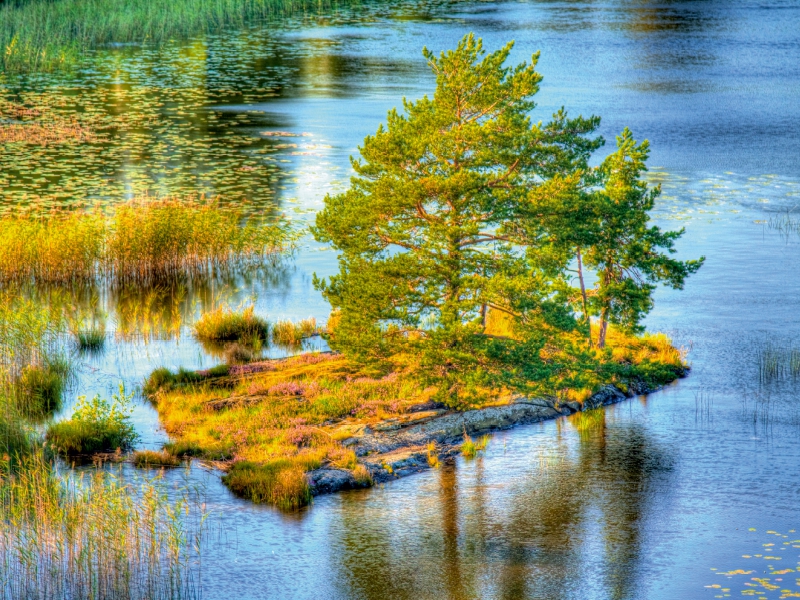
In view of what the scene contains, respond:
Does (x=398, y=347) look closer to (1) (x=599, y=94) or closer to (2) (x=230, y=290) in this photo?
(2) (x=230, y=290)

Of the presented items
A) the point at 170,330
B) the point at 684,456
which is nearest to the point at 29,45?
the point at 170,330

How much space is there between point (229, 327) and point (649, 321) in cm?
1001

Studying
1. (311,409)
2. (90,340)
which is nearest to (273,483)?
(311,409)

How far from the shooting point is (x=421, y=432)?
69.7ft

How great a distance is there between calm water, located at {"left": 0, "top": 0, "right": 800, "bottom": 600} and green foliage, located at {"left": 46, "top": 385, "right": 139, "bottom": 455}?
0.60m

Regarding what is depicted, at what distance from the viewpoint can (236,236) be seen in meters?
32.8

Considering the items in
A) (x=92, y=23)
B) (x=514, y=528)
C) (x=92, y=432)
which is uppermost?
(x=92, y=23)

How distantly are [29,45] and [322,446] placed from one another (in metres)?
52.8

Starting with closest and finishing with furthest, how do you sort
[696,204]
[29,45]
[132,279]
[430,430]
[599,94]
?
[430,430], [132,279], [696,204], [599,94], [29,45]

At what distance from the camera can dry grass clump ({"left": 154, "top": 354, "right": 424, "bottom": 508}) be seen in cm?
1897

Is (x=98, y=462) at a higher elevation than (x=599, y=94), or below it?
below

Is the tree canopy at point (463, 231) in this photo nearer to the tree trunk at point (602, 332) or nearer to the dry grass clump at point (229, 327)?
the tree trunk at point (602, 332)

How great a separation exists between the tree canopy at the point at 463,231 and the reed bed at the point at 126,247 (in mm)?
9484

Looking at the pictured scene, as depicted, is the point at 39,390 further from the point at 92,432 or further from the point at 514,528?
the point at 514,528
